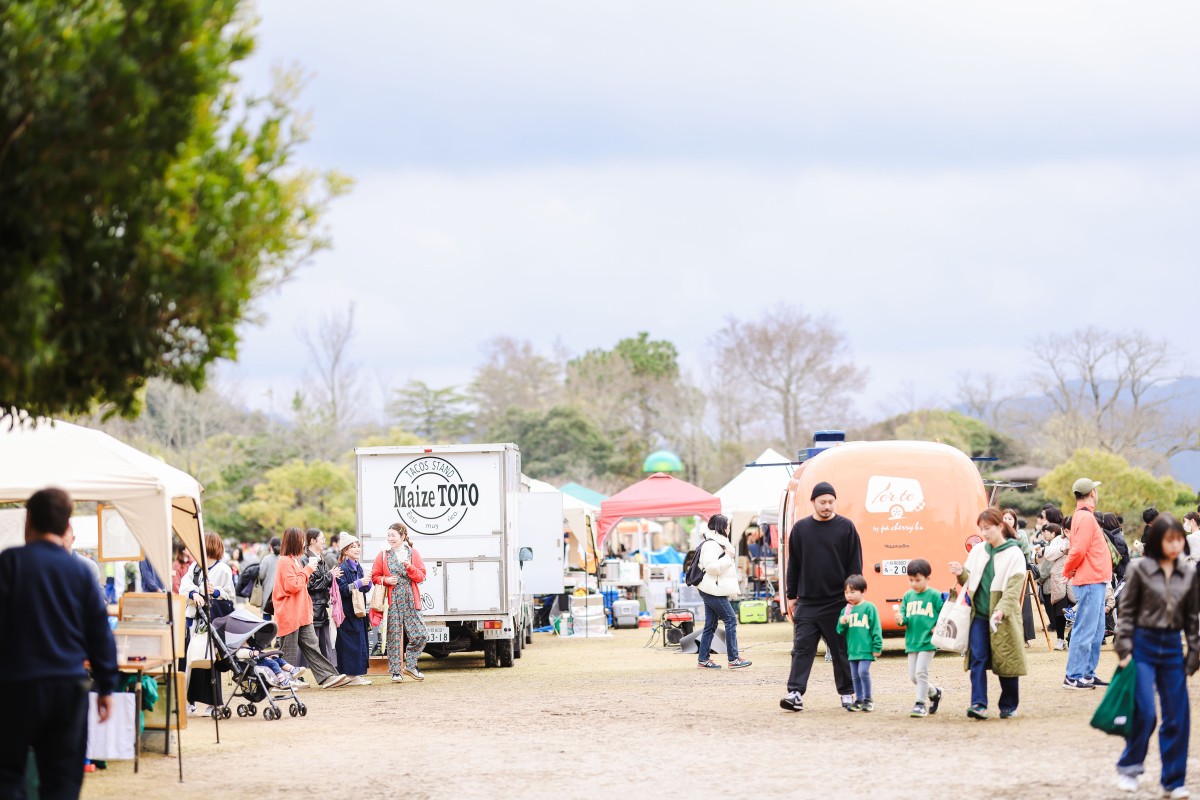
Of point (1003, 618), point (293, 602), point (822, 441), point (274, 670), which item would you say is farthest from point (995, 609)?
point (822, 441)

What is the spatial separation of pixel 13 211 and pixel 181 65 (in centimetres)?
96

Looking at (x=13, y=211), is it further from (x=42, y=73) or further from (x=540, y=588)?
(x=540, y=588)

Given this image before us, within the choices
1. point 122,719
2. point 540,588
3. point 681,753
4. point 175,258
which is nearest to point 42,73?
point 175,258

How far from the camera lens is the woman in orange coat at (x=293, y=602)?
608 inches

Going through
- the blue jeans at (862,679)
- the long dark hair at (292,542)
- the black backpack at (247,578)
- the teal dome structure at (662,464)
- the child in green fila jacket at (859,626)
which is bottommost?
the blue jeans at (862,679)

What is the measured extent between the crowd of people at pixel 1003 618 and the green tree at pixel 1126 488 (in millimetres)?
29831

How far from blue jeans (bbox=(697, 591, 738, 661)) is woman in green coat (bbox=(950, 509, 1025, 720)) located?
6.09 m

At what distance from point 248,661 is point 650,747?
15.7 ft

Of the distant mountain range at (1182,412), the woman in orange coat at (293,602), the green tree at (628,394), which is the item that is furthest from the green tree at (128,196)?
the green tree at (628,394)

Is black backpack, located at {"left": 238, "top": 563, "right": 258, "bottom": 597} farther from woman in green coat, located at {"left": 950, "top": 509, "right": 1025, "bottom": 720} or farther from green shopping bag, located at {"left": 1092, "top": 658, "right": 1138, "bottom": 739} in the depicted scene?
green shopping bag, located at {"left": 1092, "top": 658, "right": 1138, "bottom": 739}

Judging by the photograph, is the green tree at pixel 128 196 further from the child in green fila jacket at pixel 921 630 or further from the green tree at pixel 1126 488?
the green tree at pixel 1126 488

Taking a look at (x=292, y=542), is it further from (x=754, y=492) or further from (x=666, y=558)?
(x=666, y=558)

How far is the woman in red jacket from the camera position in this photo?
1772 cm

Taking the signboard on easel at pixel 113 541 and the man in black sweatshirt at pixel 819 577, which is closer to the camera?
the man in black sweatshirt at pixel 819 577
